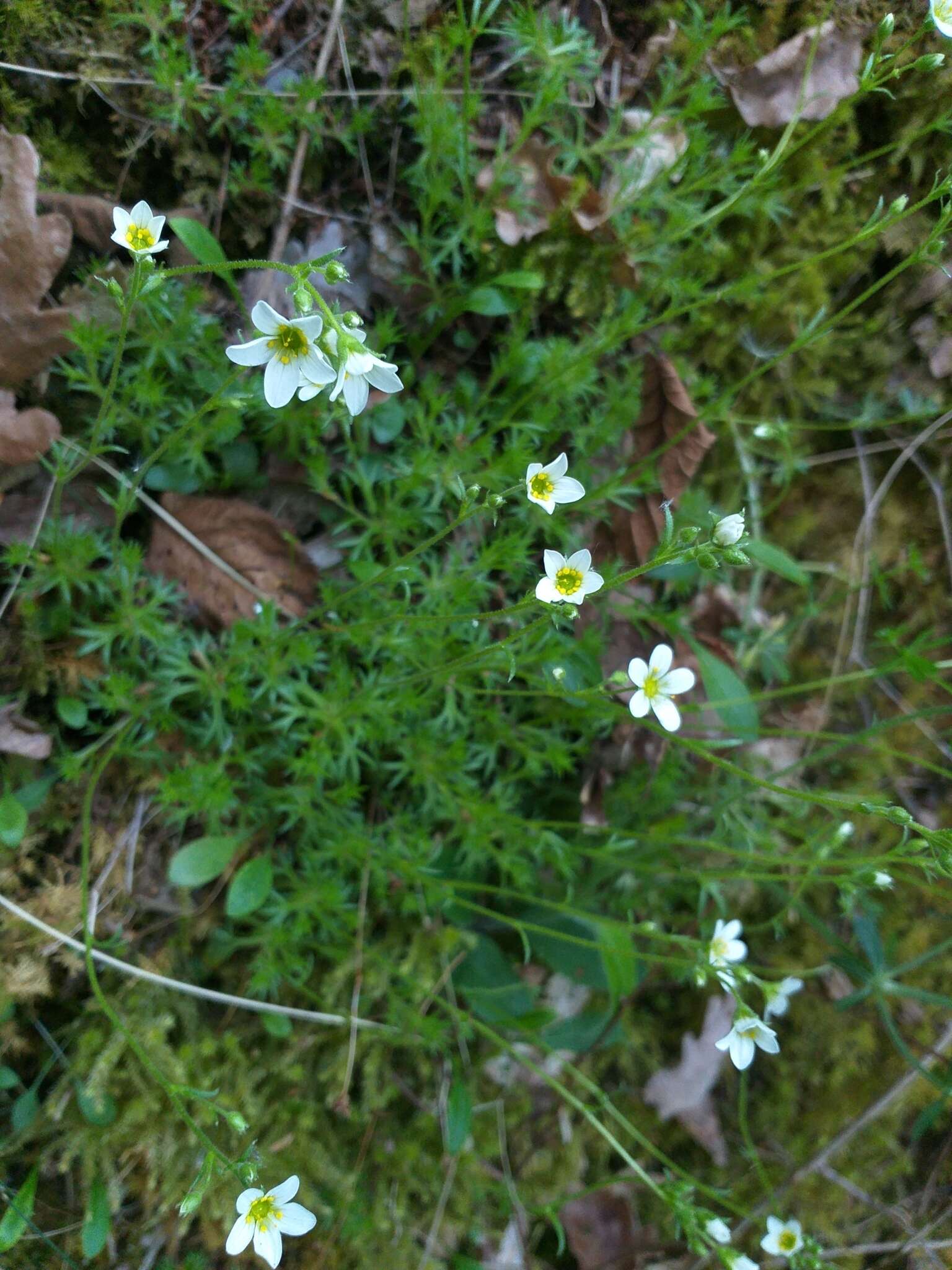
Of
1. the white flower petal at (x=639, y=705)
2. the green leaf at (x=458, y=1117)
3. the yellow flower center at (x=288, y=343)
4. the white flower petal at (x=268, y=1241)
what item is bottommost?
the green leaf at (x=458, y=1117)

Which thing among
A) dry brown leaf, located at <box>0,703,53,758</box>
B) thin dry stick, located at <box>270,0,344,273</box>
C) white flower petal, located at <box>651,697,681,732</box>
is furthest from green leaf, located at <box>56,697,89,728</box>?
white flower petal, located at <box>651,697,681,732</box>

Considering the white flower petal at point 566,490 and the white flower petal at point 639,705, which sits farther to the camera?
the white flower petal at point 566,490

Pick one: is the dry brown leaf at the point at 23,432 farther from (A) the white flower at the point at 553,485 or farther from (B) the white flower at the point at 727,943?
(B) the white flower at the point at 727,943

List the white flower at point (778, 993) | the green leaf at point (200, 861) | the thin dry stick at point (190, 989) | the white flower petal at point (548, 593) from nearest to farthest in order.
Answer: the white flower petal at point (548, 593) → the white flower at point (778, 993) → the thin dry stick at point (190, 989) → the green leaf at point (200, 861)

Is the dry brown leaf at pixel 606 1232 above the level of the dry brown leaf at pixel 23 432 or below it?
below

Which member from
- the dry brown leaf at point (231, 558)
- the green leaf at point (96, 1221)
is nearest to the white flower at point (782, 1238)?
the green leaf at point (96, 1221)

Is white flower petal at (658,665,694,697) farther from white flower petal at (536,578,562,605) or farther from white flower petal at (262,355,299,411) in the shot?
white flower petal at (262,355,299,411)

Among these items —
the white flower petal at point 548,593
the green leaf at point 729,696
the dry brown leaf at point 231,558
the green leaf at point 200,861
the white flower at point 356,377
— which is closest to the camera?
the white flower at point 356,377
